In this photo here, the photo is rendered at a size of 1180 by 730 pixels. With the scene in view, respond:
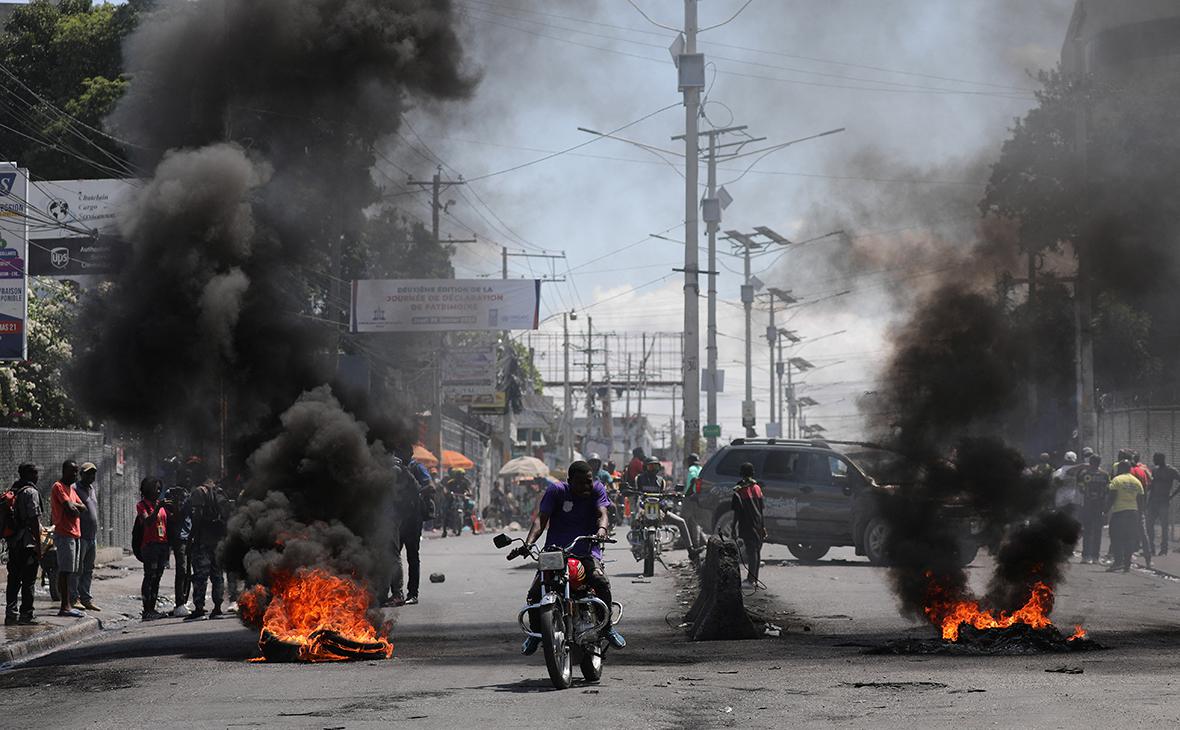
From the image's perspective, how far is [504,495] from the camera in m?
56.6

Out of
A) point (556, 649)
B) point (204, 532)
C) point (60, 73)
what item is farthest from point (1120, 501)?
point (60, 73)

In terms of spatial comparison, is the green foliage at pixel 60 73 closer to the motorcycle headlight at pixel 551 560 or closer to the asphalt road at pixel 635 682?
the asphalt road at pixel 635 682

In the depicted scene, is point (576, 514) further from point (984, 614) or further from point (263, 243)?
point (263, 243)

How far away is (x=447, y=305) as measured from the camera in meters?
42.0

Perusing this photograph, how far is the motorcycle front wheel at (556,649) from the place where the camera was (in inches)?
396

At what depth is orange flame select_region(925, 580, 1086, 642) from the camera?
1266 centimetres

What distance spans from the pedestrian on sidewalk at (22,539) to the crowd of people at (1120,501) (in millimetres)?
14602

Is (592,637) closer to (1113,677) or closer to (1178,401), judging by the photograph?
(1113,677)

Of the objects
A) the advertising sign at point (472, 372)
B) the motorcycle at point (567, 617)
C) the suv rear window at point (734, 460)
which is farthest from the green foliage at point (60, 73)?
the motorcycle at point (567, 617)

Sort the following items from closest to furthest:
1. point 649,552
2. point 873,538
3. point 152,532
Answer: point 152,532, point 649,552, point 873,538

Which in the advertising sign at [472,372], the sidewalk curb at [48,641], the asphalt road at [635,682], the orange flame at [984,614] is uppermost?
the advertising sign at [472,372]

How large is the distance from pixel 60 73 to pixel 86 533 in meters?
25.5

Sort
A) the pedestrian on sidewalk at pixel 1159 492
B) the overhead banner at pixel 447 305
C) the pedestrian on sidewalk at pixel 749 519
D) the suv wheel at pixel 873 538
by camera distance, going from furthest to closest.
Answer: the overhead banner at pixel 447 305
the pedestrian on sidewalk at pixel 1159 492
the suv wheel at pixel 873 538
the pedestrian on sidewalk at pixel 749 519

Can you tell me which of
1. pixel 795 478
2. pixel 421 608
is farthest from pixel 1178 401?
pixel 421 608
